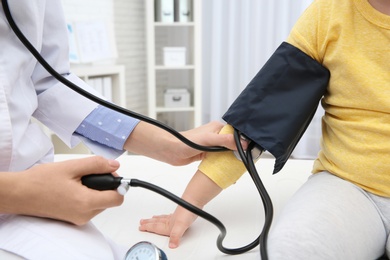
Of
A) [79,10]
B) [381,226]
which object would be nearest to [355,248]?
[381,226]

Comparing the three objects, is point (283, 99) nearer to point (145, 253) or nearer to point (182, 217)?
point (182, 217)

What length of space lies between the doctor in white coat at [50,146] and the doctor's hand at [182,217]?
6cm

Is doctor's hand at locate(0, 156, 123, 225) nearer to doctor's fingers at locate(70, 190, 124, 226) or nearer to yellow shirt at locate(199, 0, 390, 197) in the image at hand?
doctor's fingers at locate(70, 190, 124, 226)

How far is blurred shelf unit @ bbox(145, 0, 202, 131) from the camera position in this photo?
2.77m

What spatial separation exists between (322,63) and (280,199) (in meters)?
0.30

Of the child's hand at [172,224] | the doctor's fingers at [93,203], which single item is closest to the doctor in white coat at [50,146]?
the doctor's fingers at [93,203]

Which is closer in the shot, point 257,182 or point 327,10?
point 257,182

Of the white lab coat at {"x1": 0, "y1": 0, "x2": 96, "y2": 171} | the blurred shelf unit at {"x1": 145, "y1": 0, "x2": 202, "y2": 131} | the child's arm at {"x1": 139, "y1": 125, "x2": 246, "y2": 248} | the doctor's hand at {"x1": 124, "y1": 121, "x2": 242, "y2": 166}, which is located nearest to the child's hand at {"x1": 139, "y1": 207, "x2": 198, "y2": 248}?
the child's arm at {"x1": 139, "y1": 125, "x2": 246, "y2": 248}

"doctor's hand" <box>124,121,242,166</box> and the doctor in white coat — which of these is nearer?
the doctor in white coat

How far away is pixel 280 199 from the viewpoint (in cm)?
95

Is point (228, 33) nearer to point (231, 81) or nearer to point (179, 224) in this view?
point (231, 81)

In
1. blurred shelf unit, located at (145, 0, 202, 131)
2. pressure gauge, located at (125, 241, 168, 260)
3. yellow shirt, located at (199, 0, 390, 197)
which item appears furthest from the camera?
blurred shelf unit, located at (145, 0, 202, 131)

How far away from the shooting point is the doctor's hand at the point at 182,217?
30.7 inches

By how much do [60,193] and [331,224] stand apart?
37 centimetres
